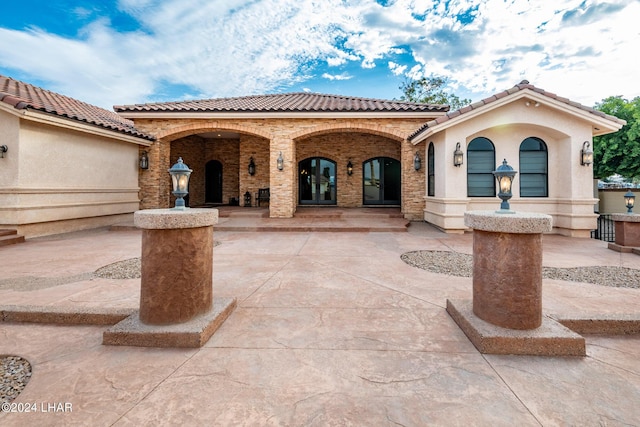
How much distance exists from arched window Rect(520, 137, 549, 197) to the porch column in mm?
8106

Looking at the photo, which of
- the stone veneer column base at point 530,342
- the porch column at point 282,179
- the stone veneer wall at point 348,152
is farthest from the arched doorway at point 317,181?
the stone veneer column base at point 530,342

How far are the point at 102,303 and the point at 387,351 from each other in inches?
135

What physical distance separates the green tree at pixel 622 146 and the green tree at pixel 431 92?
35.0 ft

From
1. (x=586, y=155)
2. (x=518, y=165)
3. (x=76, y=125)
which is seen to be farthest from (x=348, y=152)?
(x=76, y=125)

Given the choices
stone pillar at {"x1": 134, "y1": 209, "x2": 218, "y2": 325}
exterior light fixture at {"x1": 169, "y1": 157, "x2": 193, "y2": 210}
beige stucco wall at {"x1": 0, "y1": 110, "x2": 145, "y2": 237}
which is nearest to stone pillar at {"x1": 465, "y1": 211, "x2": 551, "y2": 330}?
stone pillar at {"x1": 134, "y1": 209, "x2": 218, "y2": 325}

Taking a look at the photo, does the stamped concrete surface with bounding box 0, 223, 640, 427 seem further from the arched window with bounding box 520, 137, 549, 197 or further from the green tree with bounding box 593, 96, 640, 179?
the green tree with bounding box 593, 96, 640, 179

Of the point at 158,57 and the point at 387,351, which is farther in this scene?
the point at 158,57

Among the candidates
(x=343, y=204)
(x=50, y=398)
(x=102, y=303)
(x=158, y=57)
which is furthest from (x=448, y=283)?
(x=158, y=57)

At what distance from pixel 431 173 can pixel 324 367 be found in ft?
31.8

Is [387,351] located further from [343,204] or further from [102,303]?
[343,204]

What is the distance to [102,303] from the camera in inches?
135

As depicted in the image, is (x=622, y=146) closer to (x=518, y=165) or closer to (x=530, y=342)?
(x=518, y=165)

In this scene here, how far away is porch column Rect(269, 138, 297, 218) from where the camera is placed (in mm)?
11312

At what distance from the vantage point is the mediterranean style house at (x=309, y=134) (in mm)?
8047
